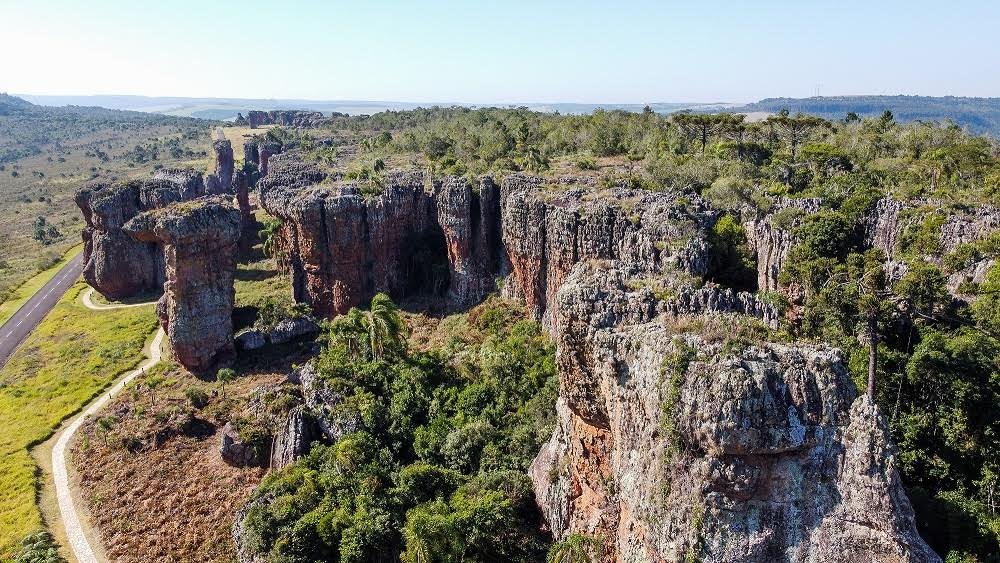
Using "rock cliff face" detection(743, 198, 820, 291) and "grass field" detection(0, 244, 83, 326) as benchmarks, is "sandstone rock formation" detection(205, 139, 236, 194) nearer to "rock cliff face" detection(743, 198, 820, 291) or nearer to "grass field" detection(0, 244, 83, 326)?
"grass field" detection(0, 244, 83, 326)

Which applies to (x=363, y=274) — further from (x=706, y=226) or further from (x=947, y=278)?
(x=947, y=278)

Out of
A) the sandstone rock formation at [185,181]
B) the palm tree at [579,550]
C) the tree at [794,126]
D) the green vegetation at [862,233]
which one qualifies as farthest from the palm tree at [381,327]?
the tree at [794,126]

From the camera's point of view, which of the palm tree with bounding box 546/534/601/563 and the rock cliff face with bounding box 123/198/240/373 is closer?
the palm tree with bounding box 546/534/601/563

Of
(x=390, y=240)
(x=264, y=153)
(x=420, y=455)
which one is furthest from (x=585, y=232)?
(x=264, y=153)

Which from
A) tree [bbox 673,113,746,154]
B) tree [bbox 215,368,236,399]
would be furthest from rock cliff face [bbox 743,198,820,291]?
tree [bbox 215,368,236,399]

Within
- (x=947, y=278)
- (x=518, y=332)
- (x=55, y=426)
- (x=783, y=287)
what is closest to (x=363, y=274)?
(x=518, y=332)

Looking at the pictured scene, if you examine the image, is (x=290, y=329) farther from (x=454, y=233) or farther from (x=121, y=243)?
(x=121, y=243)
